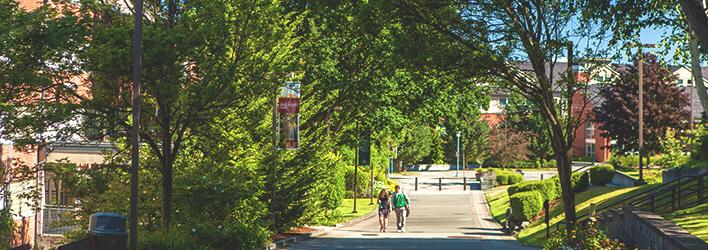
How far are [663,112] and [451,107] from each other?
3341 centimetres

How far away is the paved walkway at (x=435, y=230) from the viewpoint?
22.2 m

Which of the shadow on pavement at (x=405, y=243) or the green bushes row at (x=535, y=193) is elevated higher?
the green bushes row at (x=535, y=193)

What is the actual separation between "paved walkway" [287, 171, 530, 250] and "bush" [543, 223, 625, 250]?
4779 millimetres

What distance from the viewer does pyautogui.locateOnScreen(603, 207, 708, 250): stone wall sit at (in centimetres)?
1179

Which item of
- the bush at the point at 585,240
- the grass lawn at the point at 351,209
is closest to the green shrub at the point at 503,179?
the grass lawn at the point at 351,209

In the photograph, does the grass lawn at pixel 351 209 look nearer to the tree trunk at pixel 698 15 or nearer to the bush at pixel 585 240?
the bush at pixel 585 240

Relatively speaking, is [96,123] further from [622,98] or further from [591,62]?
[622,98]

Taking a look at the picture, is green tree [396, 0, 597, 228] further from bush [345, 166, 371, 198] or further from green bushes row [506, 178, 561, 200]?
bush [345, 166, 371, 198]

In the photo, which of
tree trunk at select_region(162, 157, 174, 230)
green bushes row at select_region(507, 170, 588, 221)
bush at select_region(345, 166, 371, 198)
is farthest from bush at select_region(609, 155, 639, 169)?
tree trunk at select_region(162, 157, 174, 230)

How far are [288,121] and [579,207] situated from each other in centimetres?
1331

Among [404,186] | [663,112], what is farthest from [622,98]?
[404,186]

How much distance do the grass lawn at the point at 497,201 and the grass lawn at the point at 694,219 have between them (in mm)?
13644

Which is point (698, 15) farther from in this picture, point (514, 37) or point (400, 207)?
point (400, 207)

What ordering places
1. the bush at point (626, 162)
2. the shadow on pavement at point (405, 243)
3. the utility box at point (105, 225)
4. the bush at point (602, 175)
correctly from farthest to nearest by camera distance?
the bush at point (626, 162)
the bush at point (602, 175)
the shadow on pavement at point (405, 243)
the utility box at point (105, 225)
